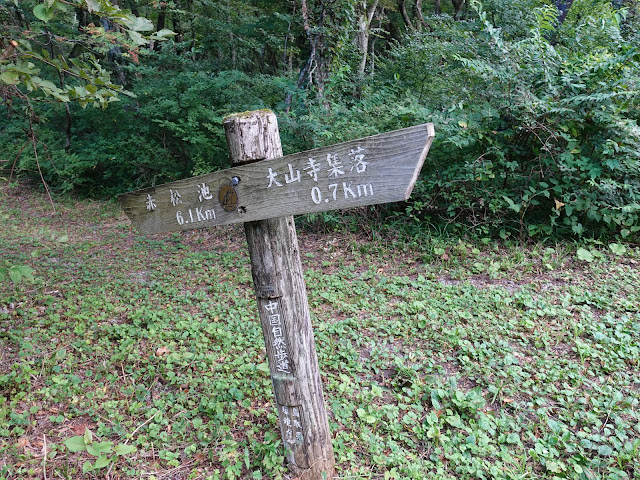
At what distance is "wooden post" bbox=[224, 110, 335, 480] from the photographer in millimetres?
1995

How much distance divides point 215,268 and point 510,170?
12.0ft

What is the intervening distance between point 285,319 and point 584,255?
12.3ft

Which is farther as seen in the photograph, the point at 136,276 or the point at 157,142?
the point at 157,142

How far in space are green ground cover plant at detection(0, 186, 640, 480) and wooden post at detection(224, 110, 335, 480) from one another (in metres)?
0.21

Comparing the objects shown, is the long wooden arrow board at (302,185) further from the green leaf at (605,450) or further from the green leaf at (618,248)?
the green leaf at (618,248)

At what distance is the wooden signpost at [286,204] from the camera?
1570 millimetres

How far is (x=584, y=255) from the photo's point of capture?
14.7 feet

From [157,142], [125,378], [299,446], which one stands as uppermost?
[157,142]

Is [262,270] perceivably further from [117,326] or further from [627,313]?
[627,313]

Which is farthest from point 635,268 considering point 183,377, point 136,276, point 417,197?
point 136,276

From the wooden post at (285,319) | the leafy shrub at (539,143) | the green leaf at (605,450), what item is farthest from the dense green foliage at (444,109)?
the green leaf at (605,450)

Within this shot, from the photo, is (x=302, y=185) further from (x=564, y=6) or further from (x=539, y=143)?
(x=564, y=6)

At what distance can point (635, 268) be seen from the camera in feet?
14.1

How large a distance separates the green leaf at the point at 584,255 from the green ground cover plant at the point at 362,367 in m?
0.05
